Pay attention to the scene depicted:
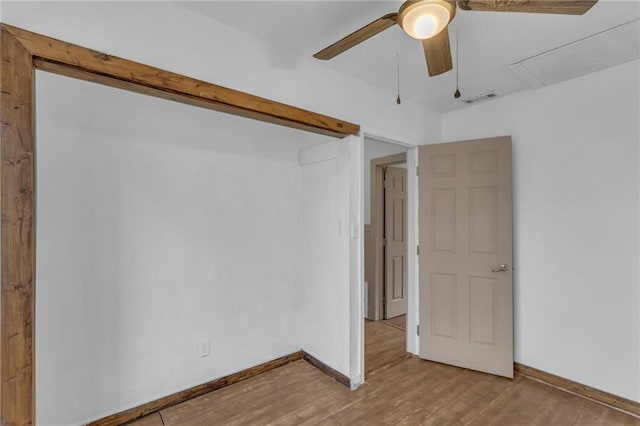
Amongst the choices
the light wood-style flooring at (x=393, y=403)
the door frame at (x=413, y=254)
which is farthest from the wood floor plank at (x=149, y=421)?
the door frame at (x=413, y=254)

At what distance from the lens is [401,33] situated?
→ 6.55ft

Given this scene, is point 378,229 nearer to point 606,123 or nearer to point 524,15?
point 606,123

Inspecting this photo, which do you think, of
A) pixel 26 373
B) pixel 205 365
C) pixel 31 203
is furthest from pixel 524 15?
pixel 205 365

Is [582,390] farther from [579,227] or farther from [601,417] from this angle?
[579,227]

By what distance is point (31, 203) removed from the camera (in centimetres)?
136

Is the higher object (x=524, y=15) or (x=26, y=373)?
(x=524, y=15)

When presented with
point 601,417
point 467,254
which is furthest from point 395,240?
point 601,417

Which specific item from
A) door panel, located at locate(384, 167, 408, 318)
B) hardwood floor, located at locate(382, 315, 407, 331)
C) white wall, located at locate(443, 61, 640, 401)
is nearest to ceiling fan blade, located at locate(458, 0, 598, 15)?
white wall, located at locate(443, 61, 640, 401)

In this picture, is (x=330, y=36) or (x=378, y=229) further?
(x=378, y=229)

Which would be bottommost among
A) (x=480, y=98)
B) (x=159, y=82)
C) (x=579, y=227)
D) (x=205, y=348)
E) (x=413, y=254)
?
(x=205, y=348)

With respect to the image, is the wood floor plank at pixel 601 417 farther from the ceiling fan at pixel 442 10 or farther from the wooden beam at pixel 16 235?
the wooden beam at pixel 16 235

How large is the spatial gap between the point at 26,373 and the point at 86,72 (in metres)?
1.37

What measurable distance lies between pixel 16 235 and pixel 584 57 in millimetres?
3546

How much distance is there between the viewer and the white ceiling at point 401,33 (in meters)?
1.78
